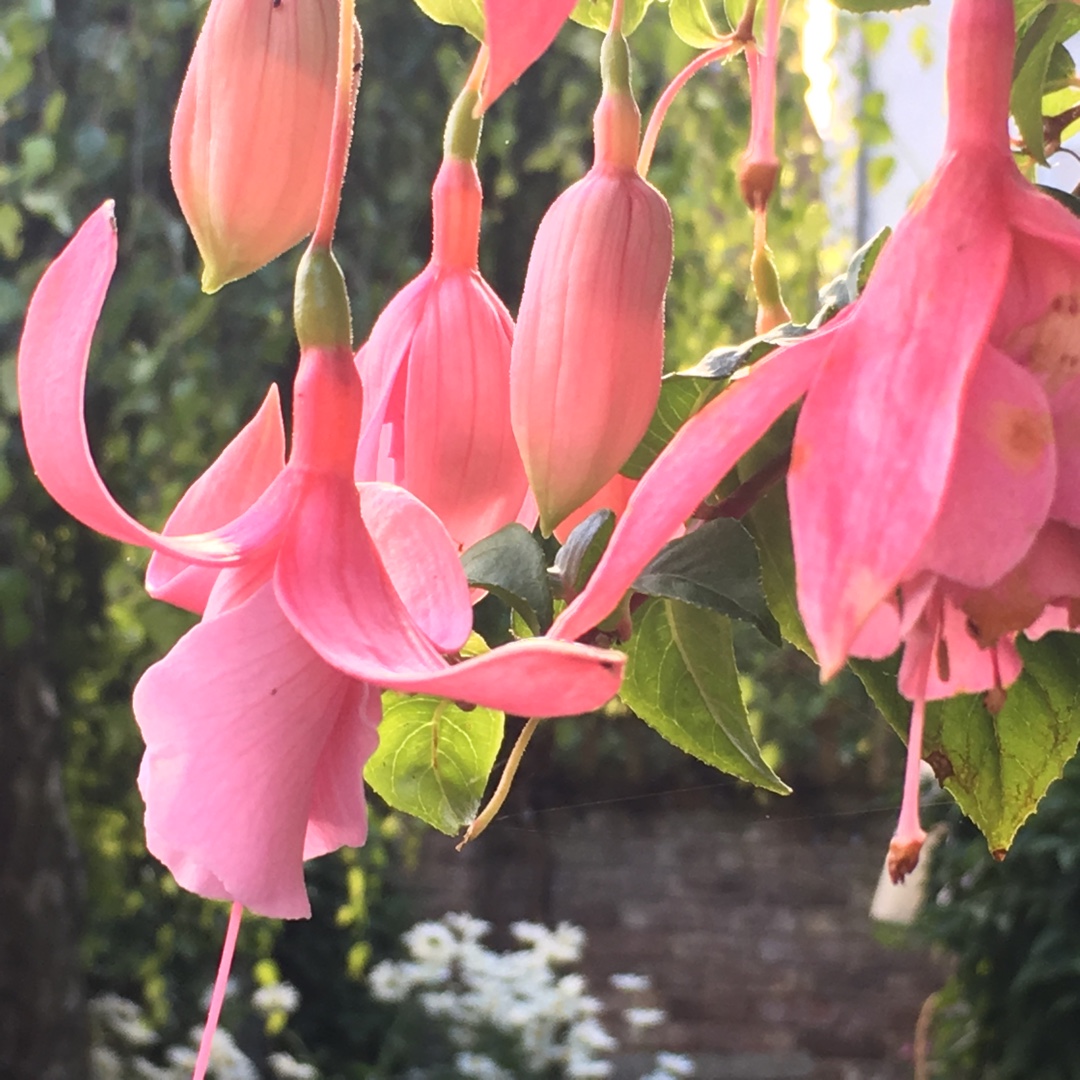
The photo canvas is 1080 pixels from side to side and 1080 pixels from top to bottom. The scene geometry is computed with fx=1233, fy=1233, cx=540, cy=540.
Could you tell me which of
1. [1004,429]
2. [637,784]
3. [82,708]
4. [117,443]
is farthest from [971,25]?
[637,784]

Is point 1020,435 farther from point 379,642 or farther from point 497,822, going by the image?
point 497,822

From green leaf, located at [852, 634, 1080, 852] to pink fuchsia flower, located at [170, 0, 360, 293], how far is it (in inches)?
5.8

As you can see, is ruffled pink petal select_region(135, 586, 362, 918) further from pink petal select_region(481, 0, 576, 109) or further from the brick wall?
the brick wall

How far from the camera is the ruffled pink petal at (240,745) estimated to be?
0.13m

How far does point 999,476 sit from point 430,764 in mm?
172

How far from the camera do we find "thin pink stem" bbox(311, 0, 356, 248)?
0.53ft

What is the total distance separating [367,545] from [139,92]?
1338 millimetres

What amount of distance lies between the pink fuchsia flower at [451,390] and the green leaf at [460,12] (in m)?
0.06

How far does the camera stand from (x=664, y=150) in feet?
5.29

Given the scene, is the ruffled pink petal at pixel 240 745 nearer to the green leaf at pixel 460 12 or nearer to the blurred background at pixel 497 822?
the green leaf at pixel 460 12

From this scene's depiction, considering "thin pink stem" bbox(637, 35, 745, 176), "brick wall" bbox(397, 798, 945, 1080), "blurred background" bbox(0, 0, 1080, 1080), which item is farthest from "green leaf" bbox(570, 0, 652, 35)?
"brick wall" bbox(397, 798, 945, 1080)

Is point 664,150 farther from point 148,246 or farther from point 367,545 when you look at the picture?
point 367,545

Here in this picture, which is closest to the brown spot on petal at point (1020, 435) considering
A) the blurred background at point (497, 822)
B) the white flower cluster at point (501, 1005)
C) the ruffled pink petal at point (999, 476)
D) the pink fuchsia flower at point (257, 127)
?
the ruffled pink petal at point (999, 476)

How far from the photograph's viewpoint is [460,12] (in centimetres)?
27
